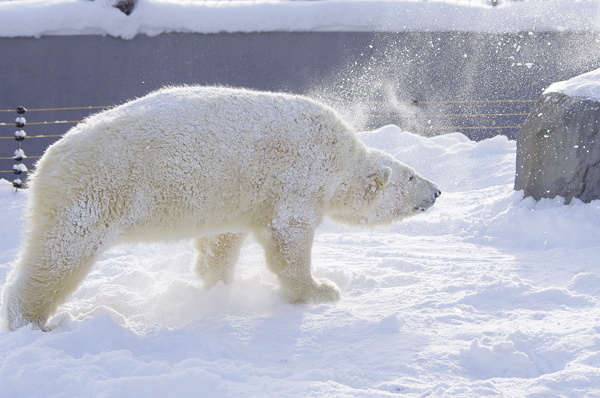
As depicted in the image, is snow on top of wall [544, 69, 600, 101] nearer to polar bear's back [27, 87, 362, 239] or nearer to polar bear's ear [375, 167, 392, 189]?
polar bear's ear [375, 167, 392, 189]

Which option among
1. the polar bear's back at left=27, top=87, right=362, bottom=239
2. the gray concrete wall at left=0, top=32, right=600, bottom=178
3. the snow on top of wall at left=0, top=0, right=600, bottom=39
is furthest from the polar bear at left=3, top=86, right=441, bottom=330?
the snow on top of wall at left=0, top=0, right=600, bottom=39

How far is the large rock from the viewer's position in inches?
174

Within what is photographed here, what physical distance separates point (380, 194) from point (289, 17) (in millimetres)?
6971

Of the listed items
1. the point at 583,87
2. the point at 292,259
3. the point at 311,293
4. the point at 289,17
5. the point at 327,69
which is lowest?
the point at 311,293

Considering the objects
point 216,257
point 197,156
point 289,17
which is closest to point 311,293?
point 216,257

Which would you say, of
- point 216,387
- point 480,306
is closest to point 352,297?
point 480,306

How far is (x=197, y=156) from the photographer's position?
2779 mm

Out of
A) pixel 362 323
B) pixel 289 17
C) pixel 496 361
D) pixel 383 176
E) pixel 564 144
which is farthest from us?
pixel 289 17

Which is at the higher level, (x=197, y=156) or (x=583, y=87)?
(x=583, y=87)

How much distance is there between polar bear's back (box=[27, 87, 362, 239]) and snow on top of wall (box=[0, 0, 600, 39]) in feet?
22.4

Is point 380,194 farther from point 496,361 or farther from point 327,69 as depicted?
point 327,69

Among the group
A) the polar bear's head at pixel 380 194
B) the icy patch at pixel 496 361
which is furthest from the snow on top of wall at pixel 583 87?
the icy patch at pixel 496 361

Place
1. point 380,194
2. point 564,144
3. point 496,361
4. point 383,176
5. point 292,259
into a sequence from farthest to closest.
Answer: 1. point 564,144
2. point 380,194
3. point 383,176
4. point 292,259
5. point 496,361

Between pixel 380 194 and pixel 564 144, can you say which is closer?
pixel 380 194
